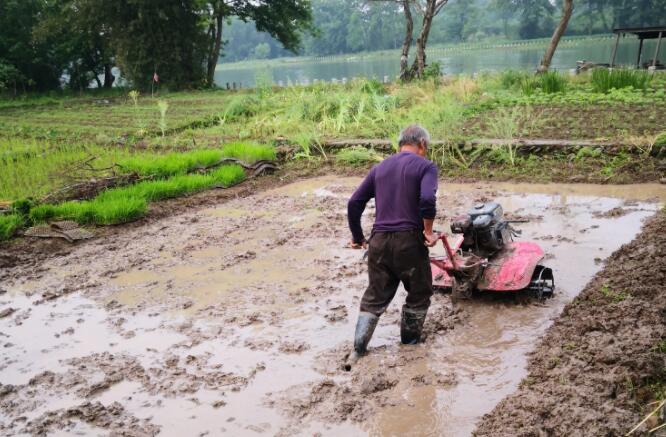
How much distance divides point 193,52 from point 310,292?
2542cm

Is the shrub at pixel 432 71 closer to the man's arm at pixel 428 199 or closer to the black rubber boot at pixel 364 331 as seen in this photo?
the man's arm at pixel 428 199

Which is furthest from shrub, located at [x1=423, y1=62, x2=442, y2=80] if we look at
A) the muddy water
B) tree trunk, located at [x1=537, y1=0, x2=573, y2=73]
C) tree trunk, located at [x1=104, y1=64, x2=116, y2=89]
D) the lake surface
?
tree trunk, located at [x1=104, y1=64, x2=116, y2=89]

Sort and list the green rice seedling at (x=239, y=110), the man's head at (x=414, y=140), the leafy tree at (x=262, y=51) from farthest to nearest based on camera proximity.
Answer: the leafy tree at (x=262, y=51), the green rice seedling at (x=239, y=110), the man's head at (x=414, y=140)

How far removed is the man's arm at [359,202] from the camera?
4.07 meters

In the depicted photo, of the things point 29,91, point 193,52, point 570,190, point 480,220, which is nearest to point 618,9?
point 193,52

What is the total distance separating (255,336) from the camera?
14.7ft

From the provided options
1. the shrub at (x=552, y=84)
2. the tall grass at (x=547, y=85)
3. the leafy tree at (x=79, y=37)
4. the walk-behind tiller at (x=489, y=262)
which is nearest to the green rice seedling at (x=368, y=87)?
the tall grass at (x=547, y=85)

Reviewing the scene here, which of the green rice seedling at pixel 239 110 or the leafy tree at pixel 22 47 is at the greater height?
the leafy tree at pixel 22 47

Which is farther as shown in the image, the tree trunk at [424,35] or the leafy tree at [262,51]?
the leafy tree at [262,51]

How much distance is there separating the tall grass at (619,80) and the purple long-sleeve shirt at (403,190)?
12.1 m

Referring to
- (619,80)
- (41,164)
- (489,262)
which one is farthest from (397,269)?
(619,80)

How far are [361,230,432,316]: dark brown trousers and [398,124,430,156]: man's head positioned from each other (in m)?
0.58

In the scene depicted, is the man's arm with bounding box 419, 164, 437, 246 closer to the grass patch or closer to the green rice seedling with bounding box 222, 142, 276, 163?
the grass patch

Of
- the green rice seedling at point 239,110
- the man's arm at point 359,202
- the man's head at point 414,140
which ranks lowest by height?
the green rice seedling at point 239,110
